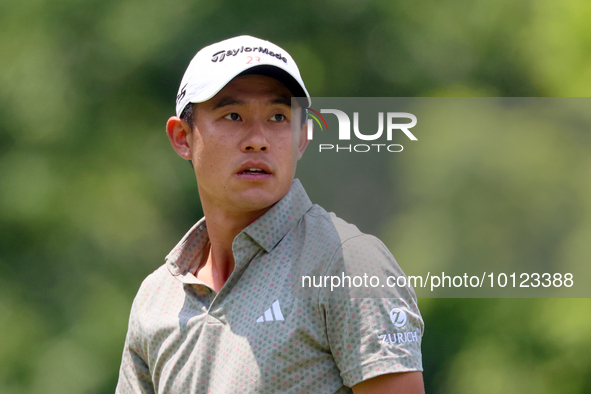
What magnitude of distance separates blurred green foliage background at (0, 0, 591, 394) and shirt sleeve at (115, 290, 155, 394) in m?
2.52

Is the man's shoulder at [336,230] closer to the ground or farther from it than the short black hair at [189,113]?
closer to the ground

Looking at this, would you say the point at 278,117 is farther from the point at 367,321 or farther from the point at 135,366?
the point at 135,366

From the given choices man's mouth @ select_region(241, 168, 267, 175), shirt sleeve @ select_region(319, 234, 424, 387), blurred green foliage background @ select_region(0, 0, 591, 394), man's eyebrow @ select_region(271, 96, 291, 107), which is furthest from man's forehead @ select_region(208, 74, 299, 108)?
blurred green foliage background @ select_region(0, 0, 591, 394)

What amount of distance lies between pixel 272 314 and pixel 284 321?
0.12 feet

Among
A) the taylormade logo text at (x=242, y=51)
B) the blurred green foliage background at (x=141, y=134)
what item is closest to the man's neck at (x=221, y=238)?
the taylormade logo text at (x=242, y=51)

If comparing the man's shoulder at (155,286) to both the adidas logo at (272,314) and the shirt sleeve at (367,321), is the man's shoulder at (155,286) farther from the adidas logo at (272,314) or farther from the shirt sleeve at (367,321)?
the shirt sleeve at (367,321)

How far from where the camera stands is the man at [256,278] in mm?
1289

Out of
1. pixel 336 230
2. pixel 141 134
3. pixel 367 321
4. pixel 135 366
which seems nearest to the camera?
pixel 367 321

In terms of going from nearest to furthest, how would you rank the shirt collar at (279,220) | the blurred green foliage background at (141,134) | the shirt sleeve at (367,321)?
the shirt sleeve at (367,321), the shirt collar at (279,220), the blurred green foliage background at (141,134)

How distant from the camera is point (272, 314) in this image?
134 centimetres

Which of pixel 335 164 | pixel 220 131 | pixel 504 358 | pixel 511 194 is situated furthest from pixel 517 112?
pixel 504 358

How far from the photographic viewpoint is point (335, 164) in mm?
1521

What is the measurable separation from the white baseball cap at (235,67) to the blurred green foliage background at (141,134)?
261cm

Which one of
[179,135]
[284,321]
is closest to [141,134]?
A: [179,135]
